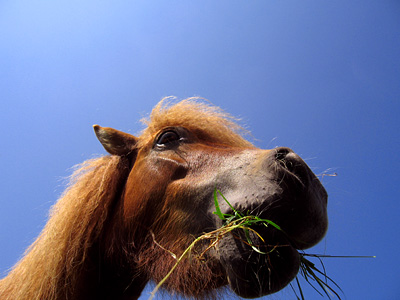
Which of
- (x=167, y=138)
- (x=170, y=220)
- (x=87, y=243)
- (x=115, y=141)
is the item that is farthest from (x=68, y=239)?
(x=167, y=138)

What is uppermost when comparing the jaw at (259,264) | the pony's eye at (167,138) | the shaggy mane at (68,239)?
the pony's eye at (167,138)

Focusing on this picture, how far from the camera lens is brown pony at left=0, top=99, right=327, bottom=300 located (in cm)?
141

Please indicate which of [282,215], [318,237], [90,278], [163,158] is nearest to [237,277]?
[282,215]

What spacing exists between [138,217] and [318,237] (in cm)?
126

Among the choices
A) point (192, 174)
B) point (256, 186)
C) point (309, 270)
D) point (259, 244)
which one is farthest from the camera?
point (192, 174)

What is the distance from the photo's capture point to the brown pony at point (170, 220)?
4.63 feet

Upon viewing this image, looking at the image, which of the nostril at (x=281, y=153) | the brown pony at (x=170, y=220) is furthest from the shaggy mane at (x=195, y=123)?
the nostril at (x=281, y=153)

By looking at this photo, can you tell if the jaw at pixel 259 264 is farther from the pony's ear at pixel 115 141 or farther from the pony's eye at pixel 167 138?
the pony's ear at pixel 115 141

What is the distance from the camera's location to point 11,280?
2131 mm

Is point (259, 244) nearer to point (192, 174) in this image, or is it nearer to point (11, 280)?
point (192, 174)

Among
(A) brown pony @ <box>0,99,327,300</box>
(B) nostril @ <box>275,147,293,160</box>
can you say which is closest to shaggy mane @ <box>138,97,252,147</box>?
(A) brown pony @ <box>0,99,327,300</box>

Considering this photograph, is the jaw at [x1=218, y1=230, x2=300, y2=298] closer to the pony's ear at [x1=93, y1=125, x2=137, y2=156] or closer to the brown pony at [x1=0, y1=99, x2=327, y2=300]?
the brown pony at [x1=0, y1=99, x2=327, y2=300]

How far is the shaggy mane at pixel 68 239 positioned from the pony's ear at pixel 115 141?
0.45 ft

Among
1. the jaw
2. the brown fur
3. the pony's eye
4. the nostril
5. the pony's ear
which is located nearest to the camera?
the jaw
